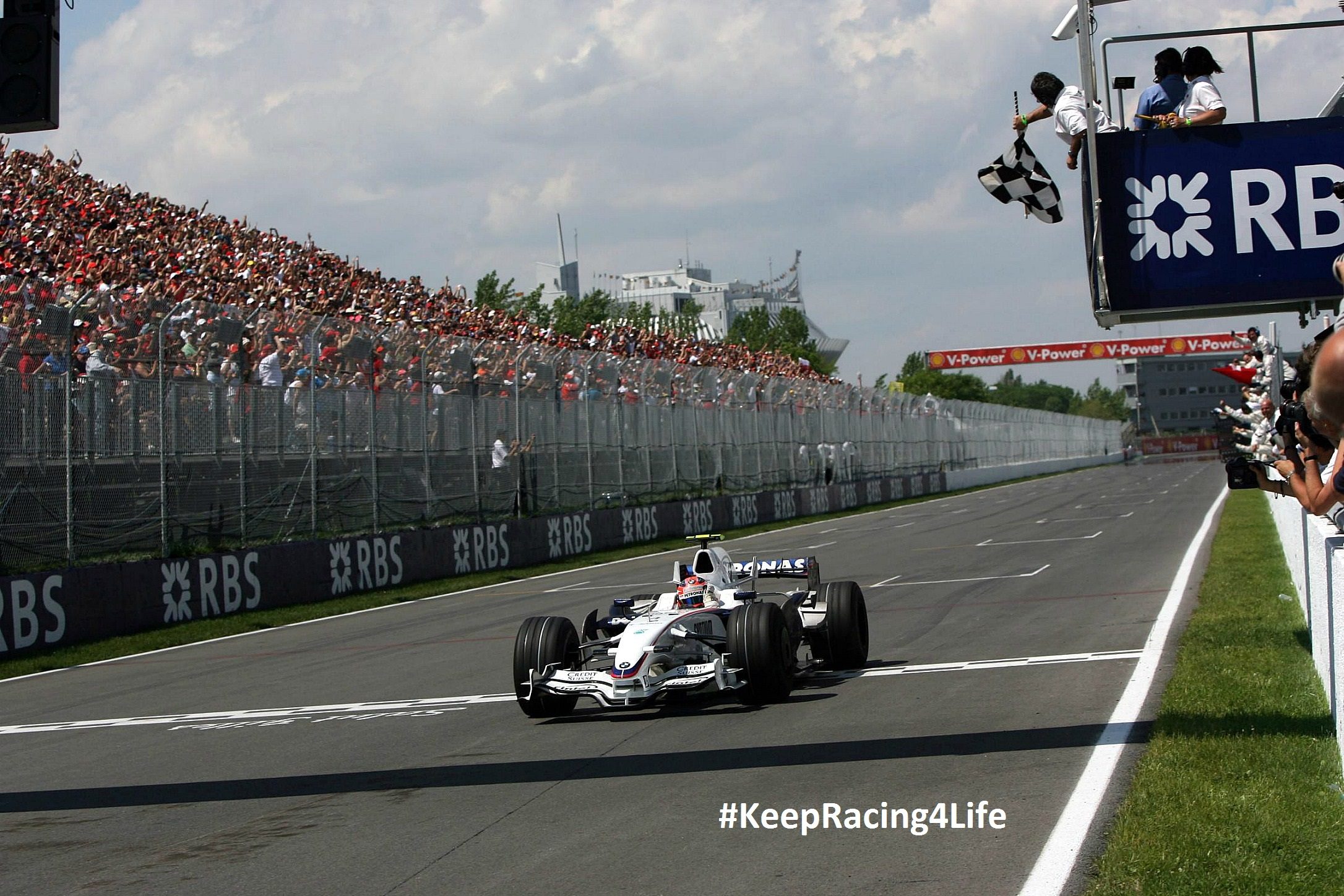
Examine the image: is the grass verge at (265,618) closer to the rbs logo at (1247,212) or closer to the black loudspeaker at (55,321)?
the black loudspeaker at (55,321)

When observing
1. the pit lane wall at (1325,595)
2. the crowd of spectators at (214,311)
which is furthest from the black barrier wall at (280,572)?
the pit lane wall at (1325,595)

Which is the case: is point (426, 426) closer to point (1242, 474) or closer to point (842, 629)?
point (842, 629)

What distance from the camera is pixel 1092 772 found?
23.0ft

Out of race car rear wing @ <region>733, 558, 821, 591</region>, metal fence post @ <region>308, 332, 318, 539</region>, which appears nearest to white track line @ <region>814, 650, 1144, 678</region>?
race car rear wing @ <region>733, 558, 821, 591</region>

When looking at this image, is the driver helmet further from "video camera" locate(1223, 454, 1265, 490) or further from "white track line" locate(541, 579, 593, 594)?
"white track line" locate(541, 579, 593, 594)

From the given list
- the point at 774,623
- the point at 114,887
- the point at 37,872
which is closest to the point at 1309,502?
the point at 774,623

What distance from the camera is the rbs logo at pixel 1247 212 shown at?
8.74 m

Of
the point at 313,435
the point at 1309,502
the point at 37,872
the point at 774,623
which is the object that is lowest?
the point at 37,872

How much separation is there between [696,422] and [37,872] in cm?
3161

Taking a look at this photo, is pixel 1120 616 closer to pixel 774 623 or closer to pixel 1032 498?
pixel 774 623

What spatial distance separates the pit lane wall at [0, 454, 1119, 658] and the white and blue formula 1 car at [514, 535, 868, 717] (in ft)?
28.5

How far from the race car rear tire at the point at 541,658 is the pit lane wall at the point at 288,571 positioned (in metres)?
8.76

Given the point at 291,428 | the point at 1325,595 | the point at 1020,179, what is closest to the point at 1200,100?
the point at 1020,179

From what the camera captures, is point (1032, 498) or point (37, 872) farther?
point (1032, 498)
